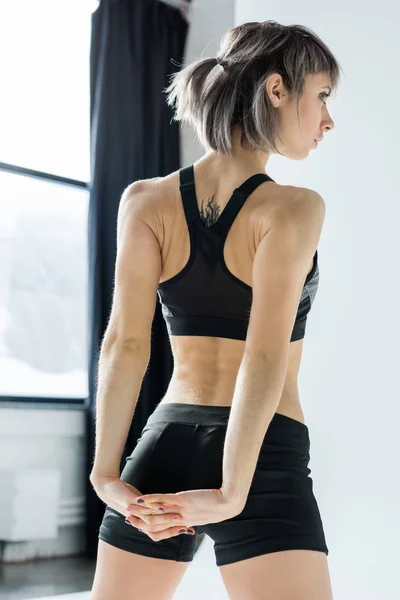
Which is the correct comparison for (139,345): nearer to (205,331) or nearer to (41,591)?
(205,331)

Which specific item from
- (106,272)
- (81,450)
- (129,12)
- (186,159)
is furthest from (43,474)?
(129,12)

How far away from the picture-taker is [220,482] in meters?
1.07

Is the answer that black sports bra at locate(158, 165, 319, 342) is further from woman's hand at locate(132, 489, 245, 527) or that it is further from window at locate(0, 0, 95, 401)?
window at locate(0, 0, 95, 401)

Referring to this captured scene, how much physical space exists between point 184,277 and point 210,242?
67 mm

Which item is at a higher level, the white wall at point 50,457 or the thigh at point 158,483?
the thigh at point 158,483

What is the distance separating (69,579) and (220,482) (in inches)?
101

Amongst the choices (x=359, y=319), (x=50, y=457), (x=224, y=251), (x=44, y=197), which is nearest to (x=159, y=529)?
(x=224, y=251)

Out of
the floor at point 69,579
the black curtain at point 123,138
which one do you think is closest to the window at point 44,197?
the black curtain at point 123,138

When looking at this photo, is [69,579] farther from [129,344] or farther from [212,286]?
[212,286]

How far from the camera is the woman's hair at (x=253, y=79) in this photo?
45.1 inches

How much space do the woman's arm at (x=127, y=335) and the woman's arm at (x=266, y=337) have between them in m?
0.20

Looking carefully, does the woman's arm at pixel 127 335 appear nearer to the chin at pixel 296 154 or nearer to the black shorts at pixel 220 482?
the black shorts at pixel 220 482

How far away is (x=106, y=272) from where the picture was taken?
4.34 metres

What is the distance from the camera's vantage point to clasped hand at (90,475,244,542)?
3.32ft
